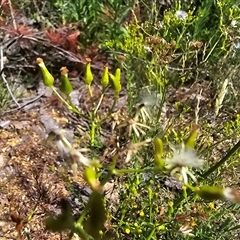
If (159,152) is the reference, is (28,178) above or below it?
below

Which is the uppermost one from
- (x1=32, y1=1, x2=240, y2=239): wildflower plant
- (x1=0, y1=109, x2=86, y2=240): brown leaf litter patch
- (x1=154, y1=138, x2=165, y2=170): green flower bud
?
(x1=154, y1=138, x2=165, y2=170): green flower bud

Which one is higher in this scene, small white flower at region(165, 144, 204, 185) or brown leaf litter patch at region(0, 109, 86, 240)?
small white flower at region(165, 144, 204, 185)

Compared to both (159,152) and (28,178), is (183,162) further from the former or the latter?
(28,178)

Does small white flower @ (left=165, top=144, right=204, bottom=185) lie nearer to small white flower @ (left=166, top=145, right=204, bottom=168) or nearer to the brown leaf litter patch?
small white flower @ (left=166, top=145, right=204, bottom=168)

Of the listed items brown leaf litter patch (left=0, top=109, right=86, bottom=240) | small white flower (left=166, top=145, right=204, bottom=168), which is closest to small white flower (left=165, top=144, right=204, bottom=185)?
small white flower (left=166, top=145, right=204, bottom=168)

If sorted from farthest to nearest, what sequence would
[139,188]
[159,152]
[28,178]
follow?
[28,178]
[139,188]
[159,152]

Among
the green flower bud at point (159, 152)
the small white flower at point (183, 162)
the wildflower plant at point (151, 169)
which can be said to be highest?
the green flower bud at point (159, 152)

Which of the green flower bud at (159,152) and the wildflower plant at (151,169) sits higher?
the green flower bud at (159,152)

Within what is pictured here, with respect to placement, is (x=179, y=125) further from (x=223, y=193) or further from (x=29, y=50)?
(x=223, y=193)

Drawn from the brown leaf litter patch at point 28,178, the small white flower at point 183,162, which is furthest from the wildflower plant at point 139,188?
the brown leaf litter patch at point 28,178

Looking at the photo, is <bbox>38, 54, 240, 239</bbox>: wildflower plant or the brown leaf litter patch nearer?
<bbox>38, 54, 240, 239</bbox>: wildflower plant

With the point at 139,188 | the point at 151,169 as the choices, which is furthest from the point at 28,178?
the point at 151,169

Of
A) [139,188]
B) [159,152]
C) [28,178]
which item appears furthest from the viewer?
[28,178]

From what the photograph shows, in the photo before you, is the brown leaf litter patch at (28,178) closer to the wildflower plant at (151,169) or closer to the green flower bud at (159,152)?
the wildflower plant at (151,169)
